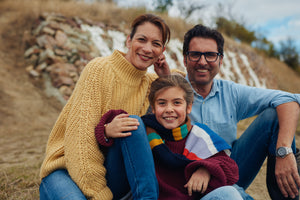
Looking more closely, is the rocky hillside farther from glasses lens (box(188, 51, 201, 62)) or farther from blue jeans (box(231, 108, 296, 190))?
blue jeans (box(231, 108, 296, 190))

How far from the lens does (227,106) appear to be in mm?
2314

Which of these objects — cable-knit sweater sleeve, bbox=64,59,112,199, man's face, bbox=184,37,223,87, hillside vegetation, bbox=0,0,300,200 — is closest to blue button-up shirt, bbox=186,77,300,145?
man's face, bbox=184,37,223,87

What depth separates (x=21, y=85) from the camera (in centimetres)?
586

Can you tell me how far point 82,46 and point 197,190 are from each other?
19.3 ft

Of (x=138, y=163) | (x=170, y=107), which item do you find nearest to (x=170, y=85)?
(x=170, y=107)

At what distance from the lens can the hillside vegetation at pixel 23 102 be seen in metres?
3.02

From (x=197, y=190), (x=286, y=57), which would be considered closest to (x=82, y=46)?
(x=197, y=190)

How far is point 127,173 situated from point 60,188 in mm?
505

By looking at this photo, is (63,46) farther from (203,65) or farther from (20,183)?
(203,65)

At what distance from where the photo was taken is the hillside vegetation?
3.02 meters

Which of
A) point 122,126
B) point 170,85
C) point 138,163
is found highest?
point 170,85

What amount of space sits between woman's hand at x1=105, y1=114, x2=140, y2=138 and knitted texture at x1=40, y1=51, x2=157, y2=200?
20 cm

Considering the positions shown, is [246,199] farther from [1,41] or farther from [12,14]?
[12,14]

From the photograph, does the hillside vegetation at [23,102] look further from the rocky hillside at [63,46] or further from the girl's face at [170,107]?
the girl's face at [170,107]
